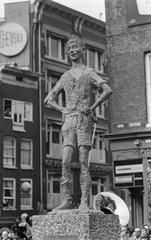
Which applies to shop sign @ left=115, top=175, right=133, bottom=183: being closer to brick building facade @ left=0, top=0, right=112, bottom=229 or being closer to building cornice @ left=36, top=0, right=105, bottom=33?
brick building facade @ left=0, top=0, right=112, bottom=229

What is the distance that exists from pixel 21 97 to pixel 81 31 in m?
9.95

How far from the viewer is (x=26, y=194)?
4125 cm

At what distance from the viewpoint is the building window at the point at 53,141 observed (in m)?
44.2

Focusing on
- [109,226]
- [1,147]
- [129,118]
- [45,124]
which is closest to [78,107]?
[109,226]

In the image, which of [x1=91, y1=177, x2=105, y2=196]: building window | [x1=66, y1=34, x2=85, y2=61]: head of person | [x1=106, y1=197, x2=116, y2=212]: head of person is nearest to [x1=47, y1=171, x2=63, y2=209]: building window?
[x1=91, y1=177, x2=105, y2=196]: building window

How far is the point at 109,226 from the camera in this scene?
9844 millimetres

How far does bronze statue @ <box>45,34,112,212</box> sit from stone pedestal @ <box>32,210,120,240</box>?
0.28 metres

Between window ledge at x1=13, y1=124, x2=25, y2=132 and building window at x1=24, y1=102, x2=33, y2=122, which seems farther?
building window at x1=24, y1=102, x2=33, y2=122

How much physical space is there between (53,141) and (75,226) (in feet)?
117

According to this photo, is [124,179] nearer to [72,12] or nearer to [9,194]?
[9,194]

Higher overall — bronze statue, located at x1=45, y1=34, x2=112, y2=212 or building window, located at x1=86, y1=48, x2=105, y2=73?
building window, located at x1=86, y1=48, x2=105, y2=73

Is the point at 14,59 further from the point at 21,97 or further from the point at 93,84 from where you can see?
the point at 93,84

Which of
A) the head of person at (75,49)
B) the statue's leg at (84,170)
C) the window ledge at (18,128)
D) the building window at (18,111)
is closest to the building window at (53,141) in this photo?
the building window at (18,111)

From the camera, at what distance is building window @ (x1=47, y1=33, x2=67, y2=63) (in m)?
45.8
